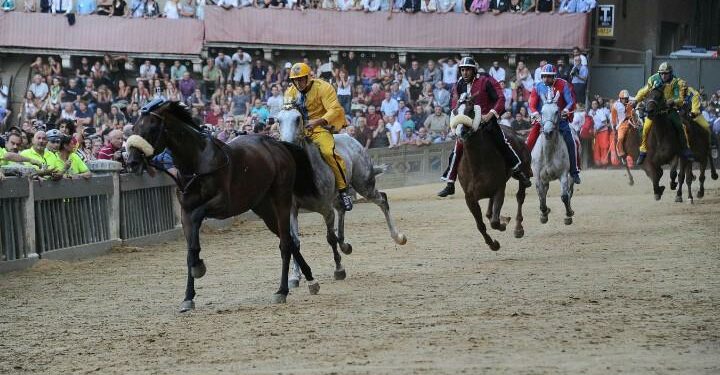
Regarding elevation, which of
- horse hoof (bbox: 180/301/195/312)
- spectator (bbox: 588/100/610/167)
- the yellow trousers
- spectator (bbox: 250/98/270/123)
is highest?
the yellow trousers

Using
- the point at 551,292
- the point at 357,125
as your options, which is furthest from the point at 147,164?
the point at 357,125

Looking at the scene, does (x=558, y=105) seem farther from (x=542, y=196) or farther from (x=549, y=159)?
(x=542, y=196)

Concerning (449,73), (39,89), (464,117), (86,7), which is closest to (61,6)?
(86,7)

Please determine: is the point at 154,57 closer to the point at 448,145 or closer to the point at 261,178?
the point at 448,145

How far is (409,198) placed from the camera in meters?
26.6

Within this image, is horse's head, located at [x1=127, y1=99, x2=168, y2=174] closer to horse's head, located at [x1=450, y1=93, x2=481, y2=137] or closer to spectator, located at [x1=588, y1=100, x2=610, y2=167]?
horse's head, located at [x1=450, y1=93, x2=481, y2=137]

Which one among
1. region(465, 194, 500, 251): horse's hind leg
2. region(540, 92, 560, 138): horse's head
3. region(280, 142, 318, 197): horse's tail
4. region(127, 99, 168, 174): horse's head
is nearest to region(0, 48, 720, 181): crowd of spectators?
region(540, 92, 560, 138): horse's head

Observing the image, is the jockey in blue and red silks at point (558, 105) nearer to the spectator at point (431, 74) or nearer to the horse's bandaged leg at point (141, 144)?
the horse's bandaged leg at point (141, 144)

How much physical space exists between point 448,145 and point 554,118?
45.9 feet

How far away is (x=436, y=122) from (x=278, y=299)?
20631 millimetres

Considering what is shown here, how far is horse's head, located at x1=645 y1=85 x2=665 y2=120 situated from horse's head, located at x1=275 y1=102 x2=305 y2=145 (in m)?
10.2

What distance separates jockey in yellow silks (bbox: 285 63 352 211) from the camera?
13430mm

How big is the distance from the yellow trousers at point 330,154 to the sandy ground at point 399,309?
1102 millimetres

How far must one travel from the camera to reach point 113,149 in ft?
60.6
